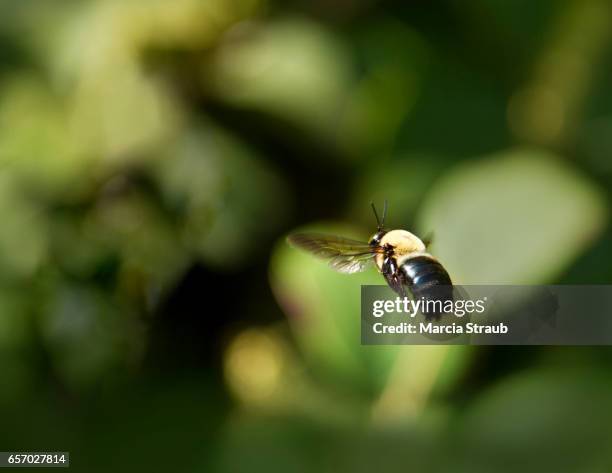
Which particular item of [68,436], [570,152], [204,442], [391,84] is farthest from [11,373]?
[570,152]

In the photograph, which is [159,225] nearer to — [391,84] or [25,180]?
[25,180]

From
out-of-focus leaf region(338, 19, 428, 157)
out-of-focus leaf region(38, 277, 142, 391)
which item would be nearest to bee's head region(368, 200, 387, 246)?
out-of-focus leaf region(338, 19, 428, 157)

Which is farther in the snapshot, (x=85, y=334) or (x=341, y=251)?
(x=85, y=334)

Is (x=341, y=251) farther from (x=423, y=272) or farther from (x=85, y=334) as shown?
(x=85, y=334)

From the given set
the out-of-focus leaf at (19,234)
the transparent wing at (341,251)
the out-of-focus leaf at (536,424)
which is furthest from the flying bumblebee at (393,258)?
the out-of-focus leaf at (19,234)

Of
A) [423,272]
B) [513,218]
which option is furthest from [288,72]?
[423,272]

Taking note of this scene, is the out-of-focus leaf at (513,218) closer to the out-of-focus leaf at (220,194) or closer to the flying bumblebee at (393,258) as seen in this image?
the flying bumblebee at (393,258)
